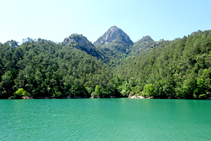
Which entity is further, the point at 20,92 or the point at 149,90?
the point at 149,90

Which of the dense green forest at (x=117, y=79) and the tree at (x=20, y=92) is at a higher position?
the dense green forest at (x=117, y=79)

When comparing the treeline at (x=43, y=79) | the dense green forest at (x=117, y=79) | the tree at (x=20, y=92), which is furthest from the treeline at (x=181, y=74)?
the tree at (x=20, y=92)

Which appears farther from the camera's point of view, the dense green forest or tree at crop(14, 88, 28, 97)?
tree at crop(14, 88, 28, 97)

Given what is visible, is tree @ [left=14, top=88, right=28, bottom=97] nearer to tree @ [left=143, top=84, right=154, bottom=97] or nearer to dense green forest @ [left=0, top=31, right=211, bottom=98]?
dense green forest @ [left=0, top=31, right=211, bottom=98]

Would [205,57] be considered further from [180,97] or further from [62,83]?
[62,83]

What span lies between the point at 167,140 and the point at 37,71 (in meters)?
109

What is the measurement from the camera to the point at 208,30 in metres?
122

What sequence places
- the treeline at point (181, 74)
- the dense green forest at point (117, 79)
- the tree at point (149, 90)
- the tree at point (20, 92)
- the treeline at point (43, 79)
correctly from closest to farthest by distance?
1. the treeline at point (181, 74)
2. the dense green forest at point (117, 79)
3. the tree at point (20, 92)
4. the treeline at point (43, 79)
5. the tree at point (149, 90)

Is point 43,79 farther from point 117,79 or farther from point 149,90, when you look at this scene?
point 149,90

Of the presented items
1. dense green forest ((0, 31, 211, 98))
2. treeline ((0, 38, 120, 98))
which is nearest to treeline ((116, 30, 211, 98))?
dense green forest ((0, 31, 211, 98))

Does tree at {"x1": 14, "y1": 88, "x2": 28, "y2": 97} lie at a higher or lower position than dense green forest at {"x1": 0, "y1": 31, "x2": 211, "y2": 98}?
lower

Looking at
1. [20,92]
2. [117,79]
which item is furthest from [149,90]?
[20,92]

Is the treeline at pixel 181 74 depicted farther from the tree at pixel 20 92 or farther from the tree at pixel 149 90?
the tree at pixel 20 92

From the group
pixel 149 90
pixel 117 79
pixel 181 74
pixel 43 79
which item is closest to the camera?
pixel 181 74
